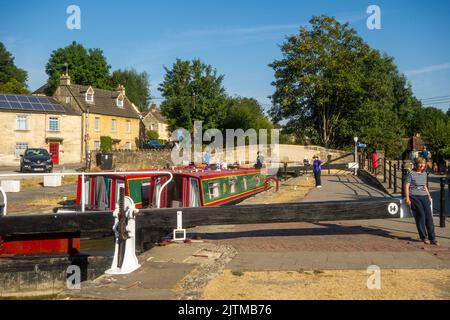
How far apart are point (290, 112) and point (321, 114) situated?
2.98 meters

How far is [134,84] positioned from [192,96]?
144ft

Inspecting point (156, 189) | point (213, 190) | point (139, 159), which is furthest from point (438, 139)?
point (156, 189)

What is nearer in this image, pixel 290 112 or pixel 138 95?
pixel 290 112

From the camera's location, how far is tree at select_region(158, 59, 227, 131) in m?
44.9

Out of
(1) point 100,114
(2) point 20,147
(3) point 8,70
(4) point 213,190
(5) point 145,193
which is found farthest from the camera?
(3) point 8,70

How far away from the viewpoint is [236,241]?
7.89 meters

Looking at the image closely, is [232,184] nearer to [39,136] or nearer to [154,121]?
[39,136]

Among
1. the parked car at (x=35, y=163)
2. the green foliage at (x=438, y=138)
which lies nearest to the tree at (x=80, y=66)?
the parked car at (x=35, y=163)

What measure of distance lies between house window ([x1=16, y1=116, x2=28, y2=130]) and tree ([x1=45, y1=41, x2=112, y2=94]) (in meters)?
23.5

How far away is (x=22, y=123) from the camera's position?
4003cm
